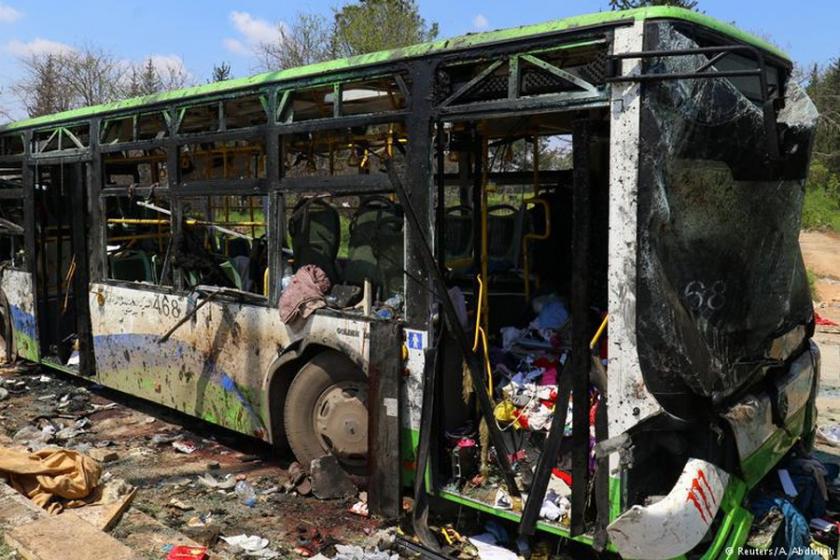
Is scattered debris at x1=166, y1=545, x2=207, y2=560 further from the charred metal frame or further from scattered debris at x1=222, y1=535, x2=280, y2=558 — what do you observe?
the charred metal frame

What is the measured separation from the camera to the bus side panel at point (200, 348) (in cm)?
535

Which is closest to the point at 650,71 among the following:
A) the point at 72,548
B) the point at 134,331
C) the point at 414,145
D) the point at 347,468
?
the point at 414,145

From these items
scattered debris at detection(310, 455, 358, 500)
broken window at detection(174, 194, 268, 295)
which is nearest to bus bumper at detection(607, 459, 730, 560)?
scattered debris at detection(310, 455, 358, 500)

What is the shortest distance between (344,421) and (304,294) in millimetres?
900

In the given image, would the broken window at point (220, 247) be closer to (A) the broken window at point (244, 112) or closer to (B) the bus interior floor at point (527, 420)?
(A) the broken window at point (244, 112)

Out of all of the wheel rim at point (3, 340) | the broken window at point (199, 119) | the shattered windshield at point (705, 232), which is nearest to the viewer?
the shattered windshield at point (705, 232)

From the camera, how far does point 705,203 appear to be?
3.65 metres

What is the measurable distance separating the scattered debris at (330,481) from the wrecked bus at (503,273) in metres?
0.09

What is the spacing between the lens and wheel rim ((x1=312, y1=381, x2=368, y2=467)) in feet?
16.2

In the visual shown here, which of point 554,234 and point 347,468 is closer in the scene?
point 347,468

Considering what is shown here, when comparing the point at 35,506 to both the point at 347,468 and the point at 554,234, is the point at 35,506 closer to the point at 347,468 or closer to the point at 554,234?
the point at 347,468

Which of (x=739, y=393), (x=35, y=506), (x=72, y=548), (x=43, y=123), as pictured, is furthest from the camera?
(x=43, y=123)

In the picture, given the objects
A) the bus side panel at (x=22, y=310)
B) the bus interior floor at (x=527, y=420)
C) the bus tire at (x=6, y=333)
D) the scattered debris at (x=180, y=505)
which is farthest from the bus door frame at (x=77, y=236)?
the bus interior floor at (x=527, y=420)

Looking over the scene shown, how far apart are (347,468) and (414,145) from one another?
7.44ft
